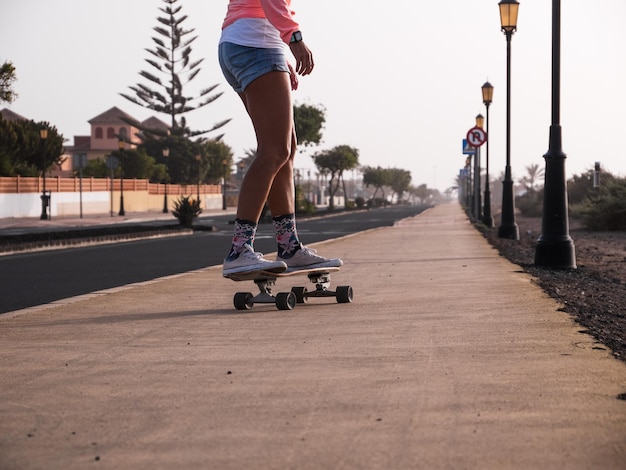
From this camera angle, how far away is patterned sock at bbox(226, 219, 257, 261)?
6.94 metres

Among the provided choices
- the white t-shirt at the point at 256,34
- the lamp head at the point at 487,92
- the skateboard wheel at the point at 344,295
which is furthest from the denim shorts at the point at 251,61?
the lamp head at the point at 487,92

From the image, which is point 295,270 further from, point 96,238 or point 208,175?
point 208,175

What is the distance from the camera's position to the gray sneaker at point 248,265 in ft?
22.4

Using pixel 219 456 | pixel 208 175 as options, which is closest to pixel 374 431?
pixel 219 456

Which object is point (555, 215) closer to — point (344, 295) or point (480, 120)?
point (344, 295)

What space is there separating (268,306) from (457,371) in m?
3.20

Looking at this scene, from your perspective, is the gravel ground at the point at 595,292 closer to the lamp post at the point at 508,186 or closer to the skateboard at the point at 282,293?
the skateboard at the point at 282,293

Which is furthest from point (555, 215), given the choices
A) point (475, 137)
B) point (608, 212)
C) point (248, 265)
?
point (475, 137)

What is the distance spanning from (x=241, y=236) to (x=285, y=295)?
1.83 feet

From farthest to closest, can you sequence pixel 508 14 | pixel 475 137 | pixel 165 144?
pixel 165 144 < pixel 475 137 < pixel 508 14

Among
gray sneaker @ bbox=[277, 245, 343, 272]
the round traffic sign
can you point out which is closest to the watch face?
gray sneaker @ bbox=[277, 245, 343, 272]

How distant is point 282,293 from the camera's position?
7.30 m

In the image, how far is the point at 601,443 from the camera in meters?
3.27

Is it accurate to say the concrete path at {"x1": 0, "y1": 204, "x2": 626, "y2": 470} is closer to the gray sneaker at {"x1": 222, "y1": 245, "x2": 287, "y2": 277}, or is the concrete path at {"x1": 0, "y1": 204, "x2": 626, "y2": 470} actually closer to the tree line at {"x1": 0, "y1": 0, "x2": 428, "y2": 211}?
the gray sneaker at {"x1": 222, "y1": 245, "x2": 287, "y2": 277}
